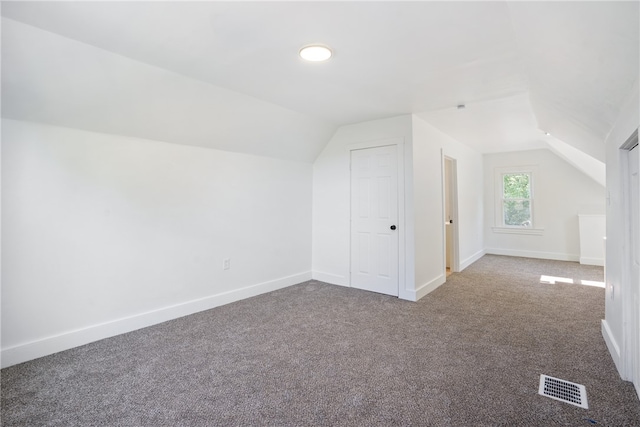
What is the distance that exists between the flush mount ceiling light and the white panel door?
6.21 ft

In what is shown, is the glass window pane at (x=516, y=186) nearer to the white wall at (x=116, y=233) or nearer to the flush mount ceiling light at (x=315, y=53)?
the white wall at (x=116, y=233)

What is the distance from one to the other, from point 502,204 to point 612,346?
16.5 ft

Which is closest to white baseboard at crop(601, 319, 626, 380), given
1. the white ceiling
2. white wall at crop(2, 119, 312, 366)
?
the white ceiling

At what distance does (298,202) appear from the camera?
14.9 feet

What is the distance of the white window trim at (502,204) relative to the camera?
643 centimetres

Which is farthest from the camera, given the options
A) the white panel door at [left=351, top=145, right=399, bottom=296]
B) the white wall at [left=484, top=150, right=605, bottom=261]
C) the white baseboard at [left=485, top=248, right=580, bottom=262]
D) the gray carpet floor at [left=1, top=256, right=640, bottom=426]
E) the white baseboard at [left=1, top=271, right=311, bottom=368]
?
the white baseboard at [left=485, top=248, right=580, bottom=262]

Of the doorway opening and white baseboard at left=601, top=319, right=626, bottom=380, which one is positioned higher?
the doorway opening

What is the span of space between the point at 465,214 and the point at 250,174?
4.15 m

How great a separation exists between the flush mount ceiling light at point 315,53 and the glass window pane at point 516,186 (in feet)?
20.3

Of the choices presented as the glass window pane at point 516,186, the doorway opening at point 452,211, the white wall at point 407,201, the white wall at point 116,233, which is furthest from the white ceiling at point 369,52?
the glass window pane at point 516,186

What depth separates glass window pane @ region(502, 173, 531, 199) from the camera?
21.5 ft

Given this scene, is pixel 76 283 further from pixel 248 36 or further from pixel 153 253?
pixel 248 36

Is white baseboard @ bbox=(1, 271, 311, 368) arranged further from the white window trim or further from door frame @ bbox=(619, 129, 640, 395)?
the white window trim

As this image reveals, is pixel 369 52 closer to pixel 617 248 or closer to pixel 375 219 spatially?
pixel 375 219
